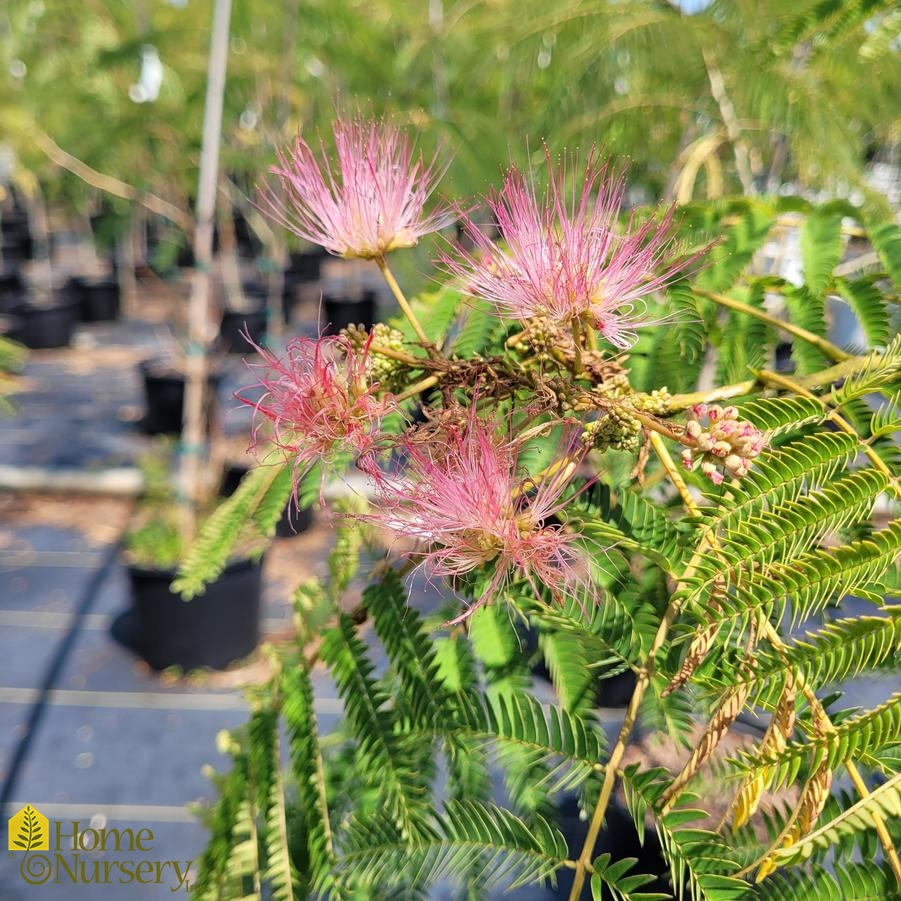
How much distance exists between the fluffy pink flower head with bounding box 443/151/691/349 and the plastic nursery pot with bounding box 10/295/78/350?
6538 millimetres

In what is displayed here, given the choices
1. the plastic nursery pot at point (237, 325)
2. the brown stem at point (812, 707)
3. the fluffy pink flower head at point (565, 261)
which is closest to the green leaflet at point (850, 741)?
the brown stem at point (812, 707)

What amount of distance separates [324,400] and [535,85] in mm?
3627

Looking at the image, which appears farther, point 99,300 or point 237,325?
point 99,300

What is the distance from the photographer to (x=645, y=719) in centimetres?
99

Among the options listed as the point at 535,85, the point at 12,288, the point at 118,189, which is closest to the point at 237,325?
the point at 12,288

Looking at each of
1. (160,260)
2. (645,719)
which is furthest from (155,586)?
(645,719)

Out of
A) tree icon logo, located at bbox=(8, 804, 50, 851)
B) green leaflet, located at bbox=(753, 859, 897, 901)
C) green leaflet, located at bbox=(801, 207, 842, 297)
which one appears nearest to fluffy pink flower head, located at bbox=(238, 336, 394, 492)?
green leaflet, located at bbox=(753, 859, 897, 901)

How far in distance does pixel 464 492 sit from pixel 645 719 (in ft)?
1.79

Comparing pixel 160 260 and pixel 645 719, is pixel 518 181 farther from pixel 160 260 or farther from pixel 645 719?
pixel 160 260

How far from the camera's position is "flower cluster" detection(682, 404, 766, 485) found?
0.56 metres

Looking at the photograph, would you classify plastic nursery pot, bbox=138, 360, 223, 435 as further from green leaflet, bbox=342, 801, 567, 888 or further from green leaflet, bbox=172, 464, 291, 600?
green leaflet, bbox=342, 801, 567, 888

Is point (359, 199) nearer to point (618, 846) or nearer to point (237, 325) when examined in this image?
point (618, 846)

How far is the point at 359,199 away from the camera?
783 mm

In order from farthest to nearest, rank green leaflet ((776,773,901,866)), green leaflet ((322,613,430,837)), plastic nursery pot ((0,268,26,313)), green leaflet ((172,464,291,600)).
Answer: plastic nursery pot ((0,268,26,313)), green leaflet ((172,464,291,600)), green leaflet ((322,613,430,837)), green leaflet ((776,773,901,866))
